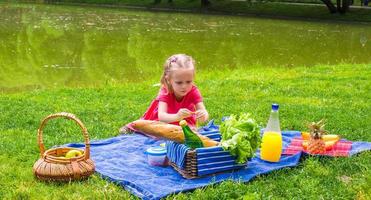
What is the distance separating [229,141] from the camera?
4508mm

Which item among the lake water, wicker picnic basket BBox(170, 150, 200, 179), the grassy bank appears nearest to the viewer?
wicker picnic basket BBox(170, 150, 200, 179)

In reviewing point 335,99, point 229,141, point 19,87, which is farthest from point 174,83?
point 19,87

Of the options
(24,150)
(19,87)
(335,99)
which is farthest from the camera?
(19,87)

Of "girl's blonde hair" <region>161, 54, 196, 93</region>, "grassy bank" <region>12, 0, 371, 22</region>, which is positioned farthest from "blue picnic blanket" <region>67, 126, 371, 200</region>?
"grassy bank" <region>12, 0, 371, 22</region>

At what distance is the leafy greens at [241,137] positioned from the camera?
14.7ft

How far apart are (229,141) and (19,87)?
23.5 ft

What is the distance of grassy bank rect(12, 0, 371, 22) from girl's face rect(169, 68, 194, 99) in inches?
1187

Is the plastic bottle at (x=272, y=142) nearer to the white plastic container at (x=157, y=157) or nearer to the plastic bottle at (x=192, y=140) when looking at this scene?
the plastic bottle at (x=192, y=140)

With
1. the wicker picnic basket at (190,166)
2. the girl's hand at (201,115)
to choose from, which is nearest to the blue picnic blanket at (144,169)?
the wicker picnic basket at (190,166)

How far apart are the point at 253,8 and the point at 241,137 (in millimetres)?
35160

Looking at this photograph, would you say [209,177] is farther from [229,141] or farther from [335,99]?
[335,99]

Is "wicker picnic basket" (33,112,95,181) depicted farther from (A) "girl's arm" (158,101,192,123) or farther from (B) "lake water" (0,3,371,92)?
(B) "lake water" (0,3,371,92)

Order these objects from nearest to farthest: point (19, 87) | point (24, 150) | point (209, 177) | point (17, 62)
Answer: point (209, 177) → point (24, 150) → point (19, 87) → point (17, 62)

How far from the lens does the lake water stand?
40.7 feet
